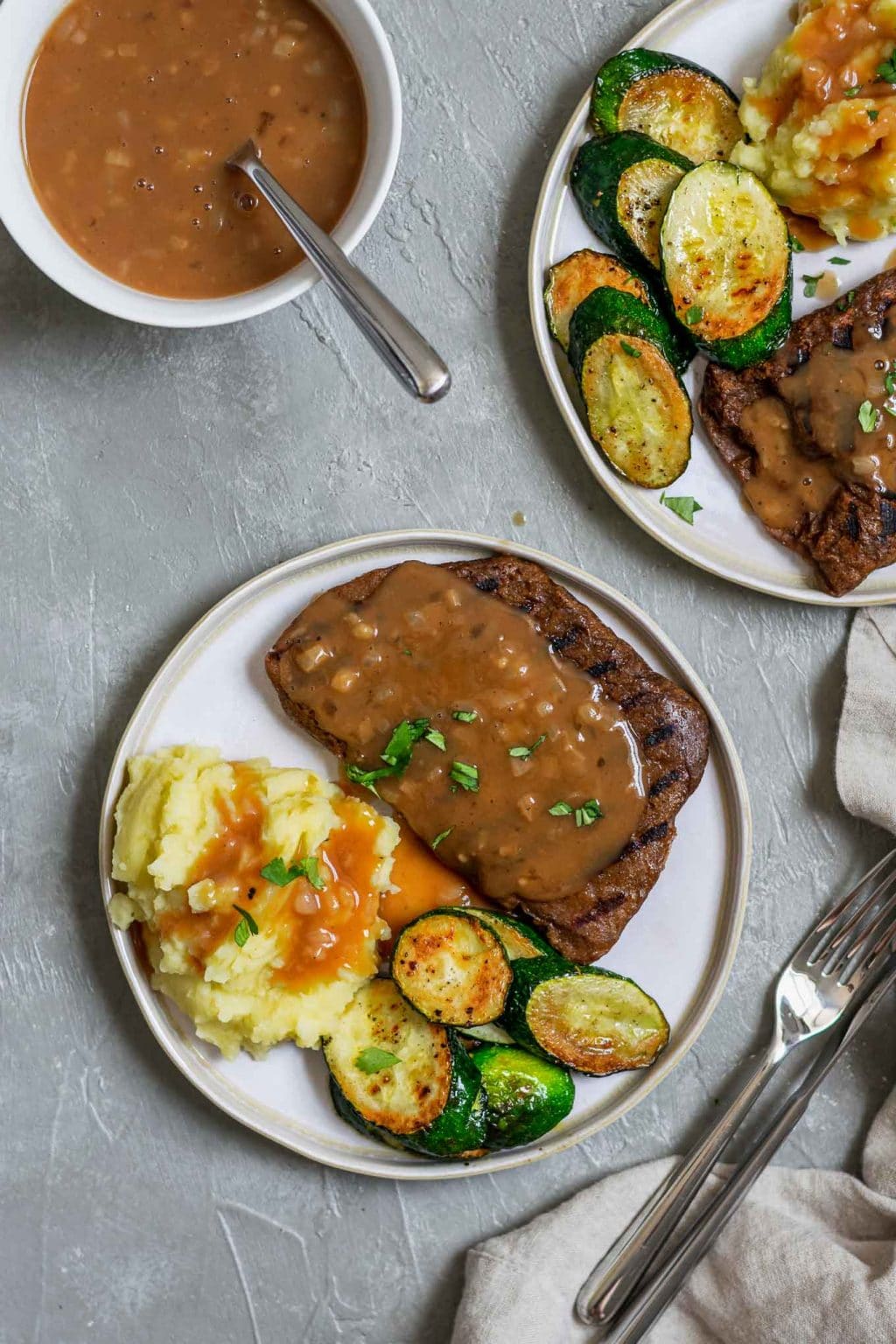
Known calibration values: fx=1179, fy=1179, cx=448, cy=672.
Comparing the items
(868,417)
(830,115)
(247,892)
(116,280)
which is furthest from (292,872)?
(830,115)

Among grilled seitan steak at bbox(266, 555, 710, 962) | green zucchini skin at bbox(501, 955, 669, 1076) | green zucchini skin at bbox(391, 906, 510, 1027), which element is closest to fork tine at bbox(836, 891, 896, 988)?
green zucchini skin at bbox(501, 955, 669, 1076)

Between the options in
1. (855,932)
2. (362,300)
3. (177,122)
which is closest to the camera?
(362,300)

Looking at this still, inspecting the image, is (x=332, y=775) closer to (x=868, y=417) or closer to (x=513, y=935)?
(x=513, y=935)

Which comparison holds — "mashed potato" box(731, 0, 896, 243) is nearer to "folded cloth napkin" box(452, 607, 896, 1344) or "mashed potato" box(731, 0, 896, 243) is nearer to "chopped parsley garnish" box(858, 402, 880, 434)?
"chopped parsley garnish" box(858, 402, 880, 434)

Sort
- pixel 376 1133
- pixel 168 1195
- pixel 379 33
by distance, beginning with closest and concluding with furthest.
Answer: pixel 379 33
pixel 376 1133
pixel 168 1195

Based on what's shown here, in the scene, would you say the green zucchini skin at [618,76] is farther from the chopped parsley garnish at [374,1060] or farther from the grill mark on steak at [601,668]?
the chopped parsley garnish at [374,1060]

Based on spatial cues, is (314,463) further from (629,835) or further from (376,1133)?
(376,1133)

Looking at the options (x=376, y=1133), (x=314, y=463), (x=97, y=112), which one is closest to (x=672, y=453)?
(x=314, y=463)
